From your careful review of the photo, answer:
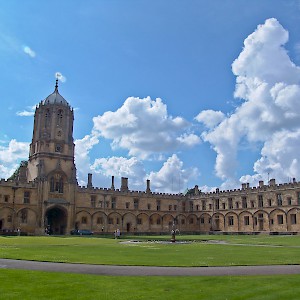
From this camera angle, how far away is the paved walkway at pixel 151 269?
45.4 feet

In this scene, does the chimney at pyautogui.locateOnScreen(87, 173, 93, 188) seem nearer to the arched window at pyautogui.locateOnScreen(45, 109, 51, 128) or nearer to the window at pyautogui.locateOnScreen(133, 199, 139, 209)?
the window at pyautogui.locateOnScreen(133, 199, 139, 209)

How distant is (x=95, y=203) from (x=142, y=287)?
6882 centimetres

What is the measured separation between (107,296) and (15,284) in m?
3.15

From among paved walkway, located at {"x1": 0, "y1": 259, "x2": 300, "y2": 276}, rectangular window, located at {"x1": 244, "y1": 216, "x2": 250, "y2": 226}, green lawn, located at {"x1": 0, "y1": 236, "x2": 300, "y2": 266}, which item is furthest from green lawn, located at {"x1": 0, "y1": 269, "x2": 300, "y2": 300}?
rectangular window, located at {"x1": 244, "y1": 216, "x2": 250, "y2": 226}

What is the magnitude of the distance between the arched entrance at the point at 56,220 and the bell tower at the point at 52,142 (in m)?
4.81

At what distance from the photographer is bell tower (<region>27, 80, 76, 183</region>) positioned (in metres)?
74.4

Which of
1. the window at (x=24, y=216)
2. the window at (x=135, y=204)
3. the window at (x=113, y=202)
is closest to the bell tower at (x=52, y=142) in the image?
the window at (x=24, y=216)

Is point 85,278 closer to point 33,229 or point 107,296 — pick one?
point 107,296

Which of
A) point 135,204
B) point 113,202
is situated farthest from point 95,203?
point 135,204

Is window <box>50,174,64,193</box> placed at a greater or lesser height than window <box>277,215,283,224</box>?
greater

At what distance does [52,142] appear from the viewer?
76.2 meters

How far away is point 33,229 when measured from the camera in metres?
68.1

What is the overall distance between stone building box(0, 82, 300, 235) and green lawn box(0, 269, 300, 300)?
2244 inches

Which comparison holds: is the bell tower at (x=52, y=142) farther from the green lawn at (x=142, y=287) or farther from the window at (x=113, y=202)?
the green lawn at (x=142, y=287)
